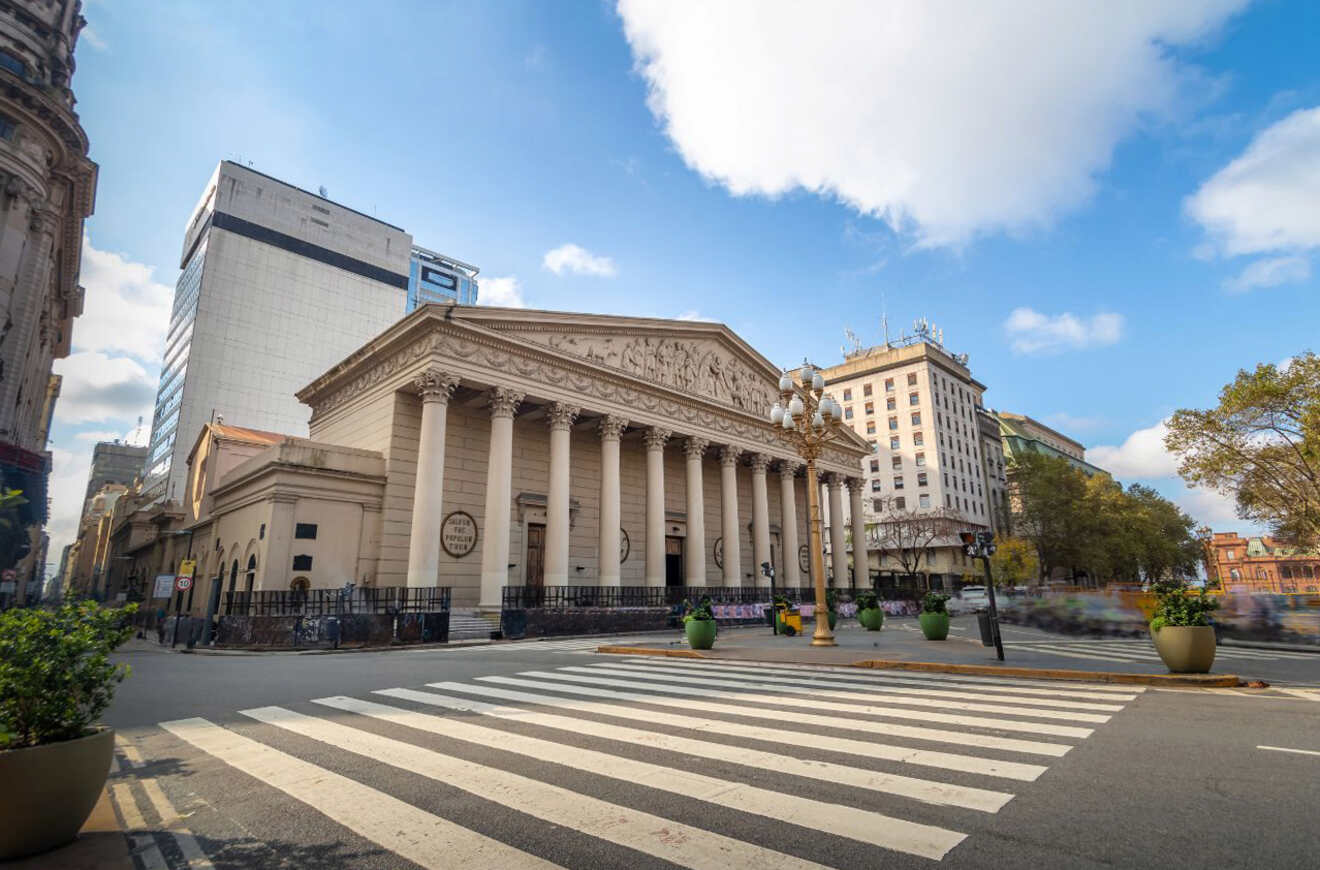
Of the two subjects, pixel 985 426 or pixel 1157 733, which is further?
pixel 985 426

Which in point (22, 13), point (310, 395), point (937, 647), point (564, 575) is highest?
point (22, 13)

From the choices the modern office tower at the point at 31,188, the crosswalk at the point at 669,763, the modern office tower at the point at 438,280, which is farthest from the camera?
the modern office tower at the point at 438,280

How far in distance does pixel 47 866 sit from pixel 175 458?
8072 centimetres

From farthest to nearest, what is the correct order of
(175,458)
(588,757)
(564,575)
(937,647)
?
(175,458), (564,575), (937,647), (588,757)

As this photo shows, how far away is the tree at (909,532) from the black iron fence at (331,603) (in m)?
42.1

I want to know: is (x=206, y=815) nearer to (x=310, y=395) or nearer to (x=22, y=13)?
(x=310, y=395)

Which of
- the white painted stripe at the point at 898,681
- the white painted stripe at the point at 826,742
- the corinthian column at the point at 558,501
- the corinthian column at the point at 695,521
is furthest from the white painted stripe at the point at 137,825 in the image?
the corinthian column at the point at 695,521

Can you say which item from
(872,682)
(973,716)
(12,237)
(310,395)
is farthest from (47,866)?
(12,237)

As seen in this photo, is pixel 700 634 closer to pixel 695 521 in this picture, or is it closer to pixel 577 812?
→ pixel 577 812

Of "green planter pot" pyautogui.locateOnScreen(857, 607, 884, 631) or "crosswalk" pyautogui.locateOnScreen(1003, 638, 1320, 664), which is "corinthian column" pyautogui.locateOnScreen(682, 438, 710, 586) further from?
"crosswalk" pyautogui.locateOnScreen(1003, 638, 1320, 664)

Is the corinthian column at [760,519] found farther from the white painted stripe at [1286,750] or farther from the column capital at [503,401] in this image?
the white painted stripe at [1286,750]

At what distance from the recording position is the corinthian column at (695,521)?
3391 cm

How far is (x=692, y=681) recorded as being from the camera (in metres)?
10.8

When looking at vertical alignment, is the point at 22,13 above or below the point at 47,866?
above
